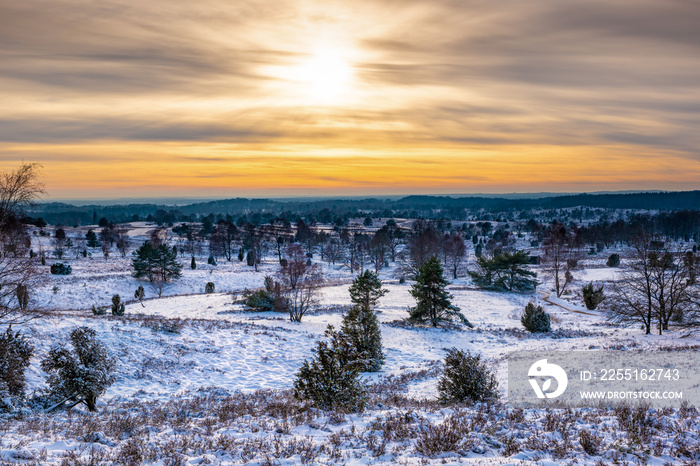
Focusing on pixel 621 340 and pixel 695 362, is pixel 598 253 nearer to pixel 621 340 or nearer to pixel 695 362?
pixel 621 340

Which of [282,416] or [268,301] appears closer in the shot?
[282,416]

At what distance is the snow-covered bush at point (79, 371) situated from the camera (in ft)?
36.6

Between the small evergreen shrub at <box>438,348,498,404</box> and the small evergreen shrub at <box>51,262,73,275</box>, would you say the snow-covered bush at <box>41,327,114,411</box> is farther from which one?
the small evergreen shrub at <box>51,262,73,275</box>

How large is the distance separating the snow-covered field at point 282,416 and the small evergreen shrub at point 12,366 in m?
1.21

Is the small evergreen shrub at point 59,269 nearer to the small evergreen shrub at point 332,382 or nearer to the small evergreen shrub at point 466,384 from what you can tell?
the small evergreen shrub at point 332,382

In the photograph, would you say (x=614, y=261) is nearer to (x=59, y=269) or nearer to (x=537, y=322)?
(x=537, y=322)

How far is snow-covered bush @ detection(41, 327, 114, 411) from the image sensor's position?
11.2 m

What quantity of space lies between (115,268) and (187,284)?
48.8ft

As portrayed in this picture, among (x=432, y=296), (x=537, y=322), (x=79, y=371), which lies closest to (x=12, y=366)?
(x=79, y=371)

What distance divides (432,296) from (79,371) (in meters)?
25.4

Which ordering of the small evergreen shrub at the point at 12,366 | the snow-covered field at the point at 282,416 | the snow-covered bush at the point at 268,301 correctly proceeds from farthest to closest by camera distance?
1. the snow-covered bush at the point at 268,301
2. the small evergreen shrub at the point at 12,366
3. the snow-covered field at the point at 282,416

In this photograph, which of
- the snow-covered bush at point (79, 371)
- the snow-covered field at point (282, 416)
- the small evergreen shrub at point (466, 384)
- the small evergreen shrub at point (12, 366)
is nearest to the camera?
the snow-covered field at point (282, 416)

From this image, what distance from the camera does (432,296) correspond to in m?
31.7

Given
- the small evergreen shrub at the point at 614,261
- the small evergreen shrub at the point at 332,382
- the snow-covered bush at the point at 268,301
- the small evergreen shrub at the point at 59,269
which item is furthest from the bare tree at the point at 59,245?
the small evergreen shrub at the point at 614,261
